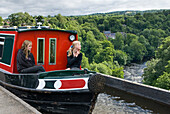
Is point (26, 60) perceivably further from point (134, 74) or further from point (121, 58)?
point (121, 58)

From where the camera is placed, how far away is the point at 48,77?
609cm

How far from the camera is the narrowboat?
5992mm

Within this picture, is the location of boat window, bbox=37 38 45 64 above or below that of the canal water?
above

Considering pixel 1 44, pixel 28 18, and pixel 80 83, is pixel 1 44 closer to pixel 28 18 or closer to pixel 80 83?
pixel 80 83

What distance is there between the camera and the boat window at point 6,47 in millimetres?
7430

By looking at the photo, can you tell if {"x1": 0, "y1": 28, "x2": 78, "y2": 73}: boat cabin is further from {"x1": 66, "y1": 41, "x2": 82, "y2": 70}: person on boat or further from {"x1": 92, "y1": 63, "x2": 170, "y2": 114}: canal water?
{"x1": 92, "y1": 63, "x2": 170, "y2": 114}: canal water

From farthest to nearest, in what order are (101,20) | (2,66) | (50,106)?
1. (101,20)
2. (2,66)
3. (50,106)

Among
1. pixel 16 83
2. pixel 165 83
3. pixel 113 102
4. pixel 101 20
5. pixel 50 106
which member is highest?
pixel 101 20

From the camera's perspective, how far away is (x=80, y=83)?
592cm

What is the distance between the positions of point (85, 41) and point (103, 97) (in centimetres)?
6133

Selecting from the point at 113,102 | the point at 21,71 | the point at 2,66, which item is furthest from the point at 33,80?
the point at 113,102

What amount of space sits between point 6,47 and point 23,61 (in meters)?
1.86

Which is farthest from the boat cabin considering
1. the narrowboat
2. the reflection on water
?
the reflection on water

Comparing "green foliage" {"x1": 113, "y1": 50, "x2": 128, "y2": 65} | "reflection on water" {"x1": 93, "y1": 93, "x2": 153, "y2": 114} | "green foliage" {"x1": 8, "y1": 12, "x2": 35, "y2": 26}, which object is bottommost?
"green foliage" {"x1": 113, "y1": 50, "x2": 128, "y2": 65}
